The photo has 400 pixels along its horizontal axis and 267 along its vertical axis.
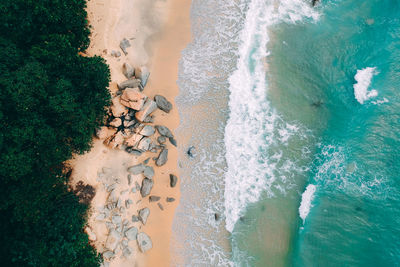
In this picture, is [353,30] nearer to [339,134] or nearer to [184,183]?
[339,134]

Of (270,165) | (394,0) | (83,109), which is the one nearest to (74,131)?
(83,109)

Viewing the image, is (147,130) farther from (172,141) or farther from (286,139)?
(286,139)

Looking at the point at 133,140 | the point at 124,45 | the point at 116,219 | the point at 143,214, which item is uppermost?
the point at 124,45

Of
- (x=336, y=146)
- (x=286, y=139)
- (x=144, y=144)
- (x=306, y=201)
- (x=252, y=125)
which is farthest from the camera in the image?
(x=336, y=146)

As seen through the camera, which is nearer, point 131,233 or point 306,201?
point 131,233

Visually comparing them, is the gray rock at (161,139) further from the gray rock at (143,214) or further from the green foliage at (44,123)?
the gray rock at (143,214)

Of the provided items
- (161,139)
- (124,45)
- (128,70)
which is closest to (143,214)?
(161,139)

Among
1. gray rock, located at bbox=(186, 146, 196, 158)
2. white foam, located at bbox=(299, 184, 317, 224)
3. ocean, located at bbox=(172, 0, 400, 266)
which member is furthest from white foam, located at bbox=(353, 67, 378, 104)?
gray rock, located at bbox=(186, 146, 196, 158)
